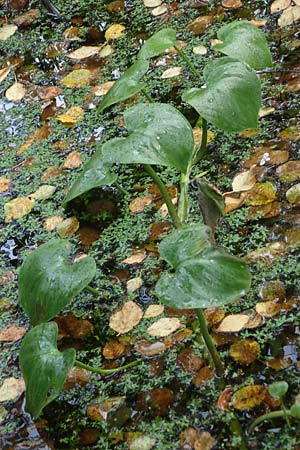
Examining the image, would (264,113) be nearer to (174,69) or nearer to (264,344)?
(174,69)

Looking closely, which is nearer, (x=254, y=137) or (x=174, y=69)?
(x=254, y=137)

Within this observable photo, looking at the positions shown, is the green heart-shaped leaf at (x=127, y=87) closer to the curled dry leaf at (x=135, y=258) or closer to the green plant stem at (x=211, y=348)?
the curled dry leaf at (x=135, y=258)

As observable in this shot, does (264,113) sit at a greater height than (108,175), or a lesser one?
lesser

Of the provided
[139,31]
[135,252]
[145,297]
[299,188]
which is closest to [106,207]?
[135,252]

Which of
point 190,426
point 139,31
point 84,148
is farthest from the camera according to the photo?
point 139,31

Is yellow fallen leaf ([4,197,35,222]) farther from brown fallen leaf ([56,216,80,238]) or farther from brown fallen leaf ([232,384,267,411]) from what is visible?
brown fallen leaf ([232,384,267,411])

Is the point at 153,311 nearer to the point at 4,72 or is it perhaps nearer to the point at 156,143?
the point at 156,143

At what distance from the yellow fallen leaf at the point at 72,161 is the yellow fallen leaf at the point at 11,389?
810mm

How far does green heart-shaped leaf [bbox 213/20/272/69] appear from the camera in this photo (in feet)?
5.70

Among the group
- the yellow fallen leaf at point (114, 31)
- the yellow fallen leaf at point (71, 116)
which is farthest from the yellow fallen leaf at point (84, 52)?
the yellow fallen leaf at point (71, 116)

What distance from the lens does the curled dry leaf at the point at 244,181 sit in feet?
6.33

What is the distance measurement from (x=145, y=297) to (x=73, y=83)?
1.16 m

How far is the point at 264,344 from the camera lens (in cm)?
152

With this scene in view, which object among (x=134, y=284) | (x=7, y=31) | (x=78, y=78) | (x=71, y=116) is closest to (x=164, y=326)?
(x=134, y=284)
